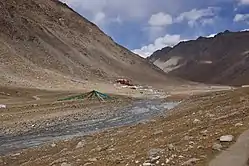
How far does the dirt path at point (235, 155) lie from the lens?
12.3m

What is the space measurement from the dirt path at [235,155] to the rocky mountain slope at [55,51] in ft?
250

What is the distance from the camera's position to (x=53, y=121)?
39.8m

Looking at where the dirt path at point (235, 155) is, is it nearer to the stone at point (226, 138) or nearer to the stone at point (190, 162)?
the stone at point (226, 138)

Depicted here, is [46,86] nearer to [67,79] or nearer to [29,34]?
[67,79]

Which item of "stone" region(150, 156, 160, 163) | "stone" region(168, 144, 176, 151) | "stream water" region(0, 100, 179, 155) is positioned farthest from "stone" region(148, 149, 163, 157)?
"stream water" region(0, 100, 179, 155)

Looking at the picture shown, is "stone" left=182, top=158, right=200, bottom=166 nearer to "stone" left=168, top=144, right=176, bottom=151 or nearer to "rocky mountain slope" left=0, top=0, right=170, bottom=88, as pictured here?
"stone" left=168, top=144, right=176, bottom=151

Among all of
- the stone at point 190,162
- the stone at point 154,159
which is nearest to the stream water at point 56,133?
the stone at point 154,159

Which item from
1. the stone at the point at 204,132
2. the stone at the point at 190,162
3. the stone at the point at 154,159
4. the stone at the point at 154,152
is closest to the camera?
the stone at the point at 190,162

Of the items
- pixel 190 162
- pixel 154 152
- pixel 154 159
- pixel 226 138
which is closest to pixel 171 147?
pixel 154 152

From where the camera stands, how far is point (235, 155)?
12961mm

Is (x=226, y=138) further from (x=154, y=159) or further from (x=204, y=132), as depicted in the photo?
(x=154, y=159)

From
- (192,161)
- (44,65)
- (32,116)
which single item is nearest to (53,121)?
(32,116)

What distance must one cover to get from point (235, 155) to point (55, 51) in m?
124

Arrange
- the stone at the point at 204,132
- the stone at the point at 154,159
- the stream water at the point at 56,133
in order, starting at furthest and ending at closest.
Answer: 1. the stream water at the point at 56,133
2. the stone at the point at 204,132
3. the stone at the point at 154,159
